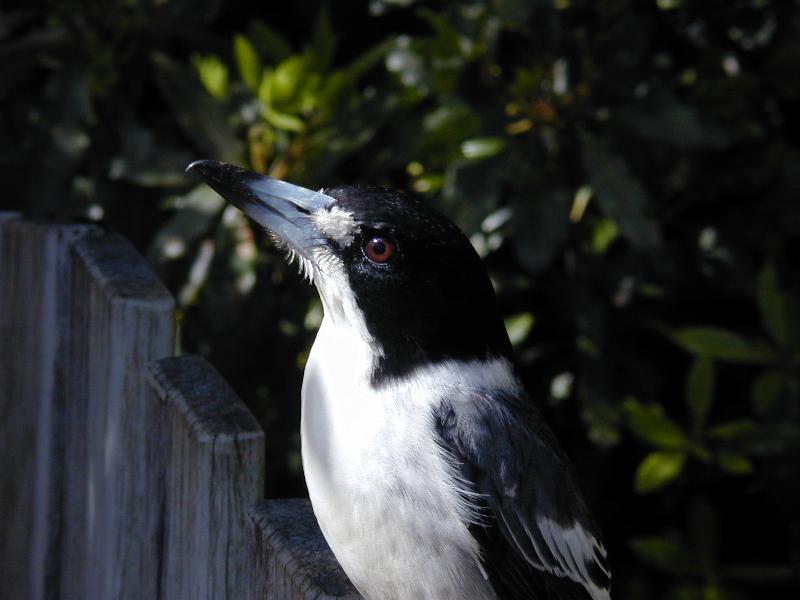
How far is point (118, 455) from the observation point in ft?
6.74

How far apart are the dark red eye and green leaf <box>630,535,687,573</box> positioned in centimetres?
189

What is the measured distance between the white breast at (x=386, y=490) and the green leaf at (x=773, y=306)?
1717mm

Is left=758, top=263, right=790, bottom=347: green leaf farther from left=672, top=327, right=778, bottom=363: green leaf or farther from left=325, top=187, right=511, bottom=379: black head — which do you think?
left=325, top=187, right=511, bottom=379: black head

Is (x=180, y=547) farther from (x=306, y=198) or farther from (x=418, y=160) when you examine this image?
(x=418, y=160)

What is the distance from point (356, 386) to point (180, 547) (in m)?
0.42

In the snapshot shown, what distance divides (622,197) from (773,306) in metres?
0.61

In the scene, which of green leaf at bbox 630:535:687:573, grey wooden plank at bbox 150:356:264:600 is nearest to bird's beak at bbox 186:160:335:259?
grey wooden plank at bbox 150:356:264:600

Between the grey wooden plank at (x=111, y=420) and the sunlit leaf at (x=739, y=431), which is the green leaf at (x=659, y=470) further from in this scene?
the grey wooden plank at (x=111, y=420)

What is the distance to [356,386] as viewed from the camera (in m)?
2.01

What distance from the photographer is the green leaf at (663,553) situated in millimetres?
3596

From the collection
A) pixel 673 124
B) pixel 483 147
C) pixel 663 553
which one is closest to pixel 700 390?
pixel 663 553

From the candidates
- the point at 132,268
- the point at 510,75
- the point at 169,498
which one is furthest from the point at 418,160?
the point at 169,498

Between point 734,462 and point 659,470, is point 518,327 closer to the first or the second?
point 659,470

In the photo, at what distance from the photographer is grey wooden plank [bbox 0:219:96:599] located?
7.64ft
